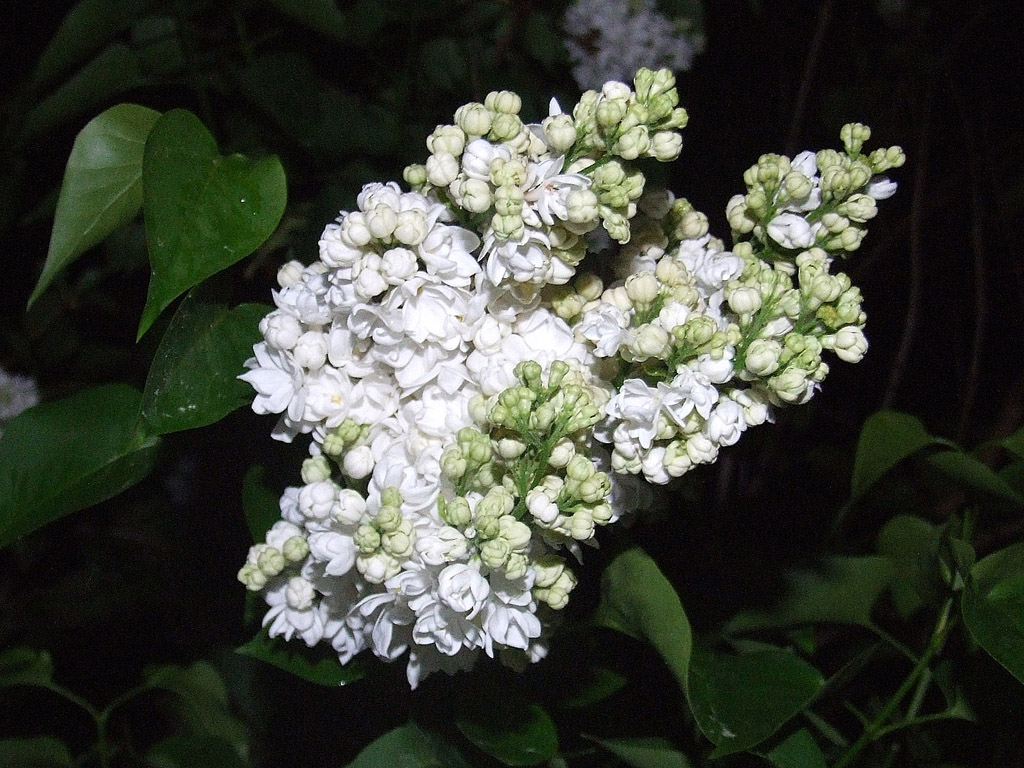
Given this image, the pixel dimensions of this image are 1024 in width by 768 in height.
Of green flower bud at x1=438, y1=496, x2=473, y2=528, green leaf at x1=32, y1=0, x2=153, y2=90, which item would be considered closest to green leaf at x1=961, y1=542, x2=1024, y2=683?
green flower bud at x1=438, y1=496, x2=473, y2=528

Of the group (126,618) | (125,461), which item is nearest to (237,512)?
(126,618)

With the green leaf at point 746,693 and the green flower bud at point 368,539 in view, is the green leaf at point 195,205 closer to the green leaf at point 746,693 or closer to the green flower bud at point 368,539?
the green flower bud at point 368,539

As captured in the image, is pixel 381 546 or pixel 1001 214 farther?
pixel 1001 214

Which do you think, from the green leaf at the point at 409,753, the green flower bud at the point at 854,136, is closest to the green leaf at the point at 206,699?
the green leaf at the point at 409,753

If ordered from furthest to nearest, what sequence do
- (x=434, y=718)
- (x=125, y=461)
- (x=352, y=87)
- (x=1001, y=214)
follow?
(x=1001, y=214), (x=352, y=87), (x=434, y=718), (x=125, y=461)

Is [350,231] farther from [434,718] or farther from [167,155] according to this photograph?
[434,718]

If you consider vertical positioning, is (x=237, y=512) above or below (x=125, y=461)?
above

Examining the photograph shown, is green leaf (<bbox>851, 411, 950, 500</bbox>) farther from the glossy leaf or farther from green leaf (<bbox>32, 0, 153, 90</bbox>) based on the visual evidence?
green leaf (<bbox>32, 0, 153, 90</bbox>)
